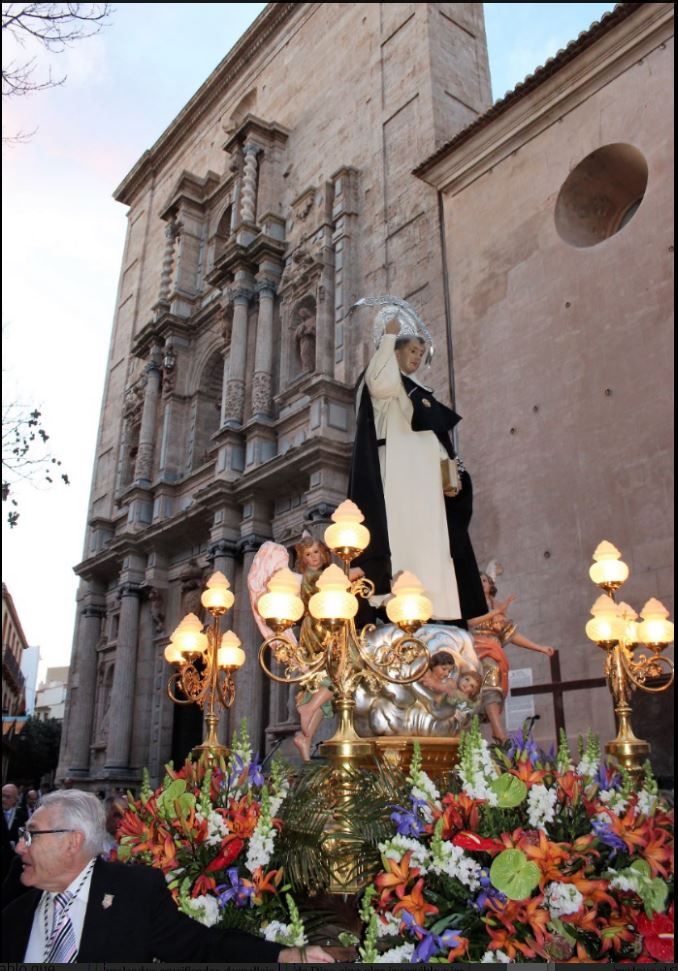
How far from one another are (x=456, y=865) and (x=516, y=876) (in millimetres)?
245

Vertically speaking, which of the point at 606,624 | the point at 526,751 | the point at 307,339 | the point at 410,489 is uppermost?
the point at 307,339

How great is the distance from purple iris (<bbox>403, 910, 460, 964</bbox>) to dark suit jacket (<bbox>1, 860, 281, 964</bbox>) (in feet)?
2.66

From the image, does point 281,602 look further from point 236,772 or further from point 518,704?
point 518,704

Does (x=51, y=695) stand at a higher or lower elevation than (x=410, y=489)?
higher

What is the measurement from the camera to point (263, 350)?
60.5ft

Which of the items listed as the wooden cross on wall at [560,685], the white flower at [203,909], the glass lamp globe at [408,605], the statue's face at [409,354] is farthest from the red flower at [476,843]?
the wooden cross on wall at [560,685]

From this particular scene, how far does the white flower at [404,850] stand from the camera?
3221mm

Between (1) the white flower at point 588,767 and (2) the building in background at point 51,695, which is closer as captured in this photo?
(1) the white flower at point 588,767

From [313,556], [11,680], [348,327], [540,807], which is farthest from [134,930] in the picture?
[11,680]

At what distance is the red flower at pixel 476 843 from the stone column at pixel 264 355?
1465 centimetres

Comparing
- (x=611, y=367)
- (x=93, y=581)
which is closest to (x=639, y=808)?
(x=611, y=367)

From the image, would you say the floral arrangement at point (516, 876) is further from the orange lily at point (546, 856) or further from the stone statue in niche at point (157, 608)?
the stone statue in niche at point (157, 608)

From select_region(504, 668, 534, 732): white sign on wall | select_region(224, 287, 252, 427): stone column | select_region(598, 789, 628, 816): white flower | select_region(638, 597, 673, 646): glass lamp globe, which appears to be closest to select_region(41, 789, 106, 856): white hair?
select_region(598, 789, 628, 816): white flower

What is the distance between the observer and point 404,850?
3271 millimetres
